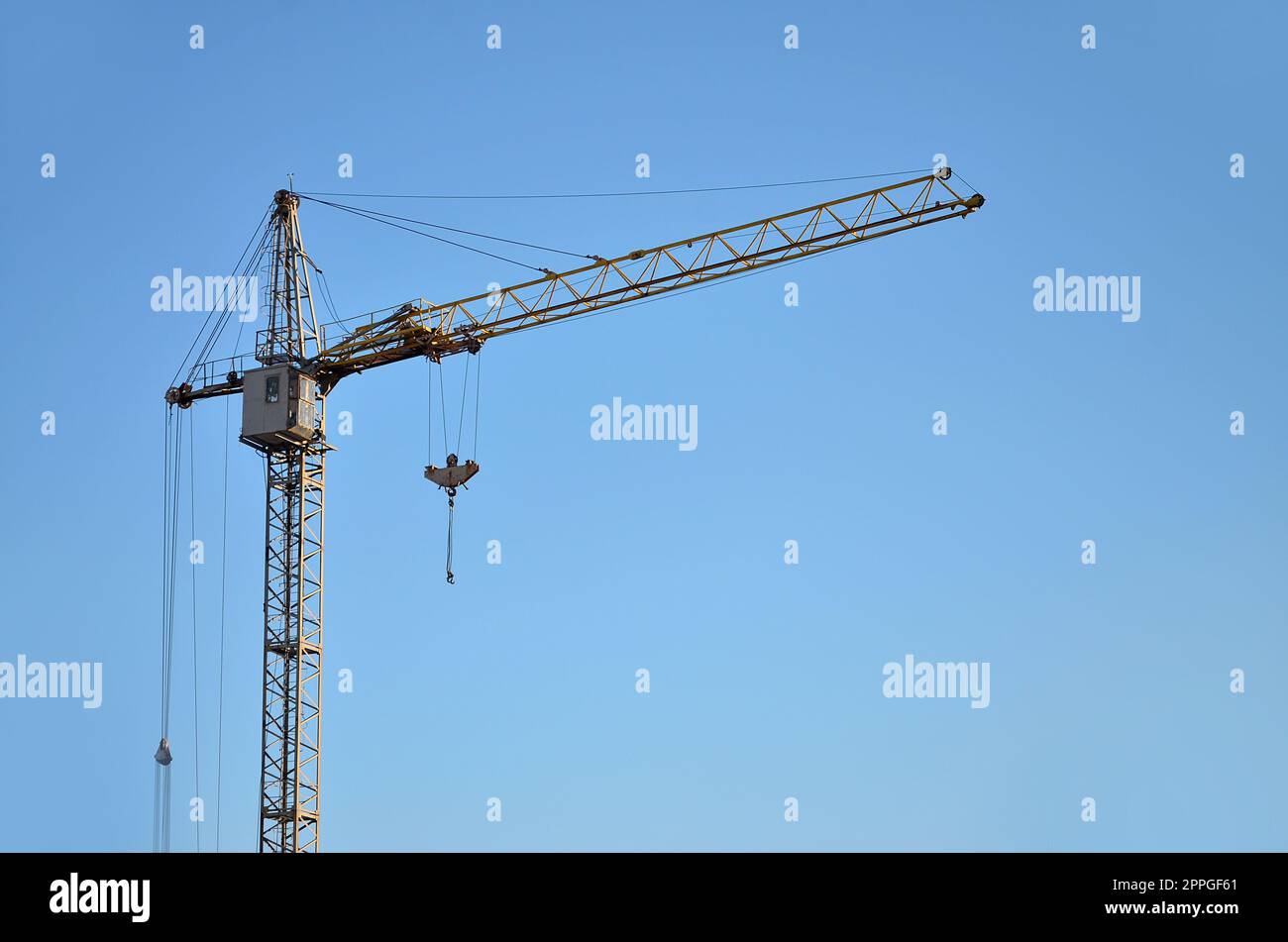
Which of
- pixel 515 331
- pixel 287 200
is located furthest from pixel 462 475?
pixel 287 200

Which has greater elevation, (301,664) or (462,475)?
(462,475)
